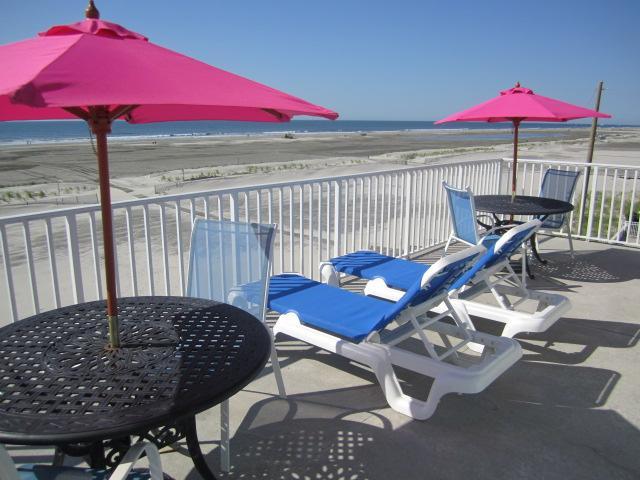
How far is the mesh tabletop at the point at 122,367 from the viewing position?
1.56 m

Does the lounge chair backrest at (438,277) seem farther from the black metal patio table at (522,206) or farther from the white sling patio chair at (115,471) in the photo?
the black metal patio table at (522,206)

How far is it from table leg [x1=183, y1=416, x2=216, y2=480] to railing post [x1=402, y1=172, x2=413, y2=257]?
439 cm

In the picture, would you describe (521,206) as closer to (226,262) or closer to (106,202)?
(226,262)

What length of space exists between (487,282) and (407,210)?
240 cm

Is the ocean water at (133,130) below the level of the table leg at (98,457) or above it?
above

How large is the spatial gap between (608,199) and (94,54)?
12308mm

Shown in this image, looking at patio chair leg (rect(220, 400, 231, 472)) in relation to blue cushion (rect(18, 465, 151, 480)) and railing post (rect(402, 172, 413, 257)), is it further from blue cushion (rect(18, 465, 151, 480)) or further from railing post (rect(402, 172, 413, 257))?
railing post (rect(402, 172, 413, 257))

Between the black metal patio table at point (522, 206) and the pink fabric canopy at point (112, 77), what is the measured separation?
3.96 m

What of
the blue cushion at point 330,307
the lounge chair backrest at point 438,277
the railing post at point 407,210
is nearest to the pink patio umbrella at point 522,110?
the railing post at point 407,210

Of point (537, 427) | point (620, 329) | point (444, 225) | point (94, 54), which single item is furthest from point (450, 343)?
point (444, 225)

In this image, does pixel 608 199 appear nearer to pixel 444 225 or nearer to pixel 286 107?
pixel 444 225

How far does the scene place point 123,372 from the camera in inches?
74.0

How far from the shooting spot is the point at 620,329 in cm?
415

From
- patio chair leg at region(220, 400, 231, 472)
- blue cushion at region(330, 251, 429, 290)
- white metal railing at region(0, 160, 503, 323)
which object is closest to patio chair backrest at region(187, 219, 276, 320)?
white metal railing at region(0, 160, 503, 323)
